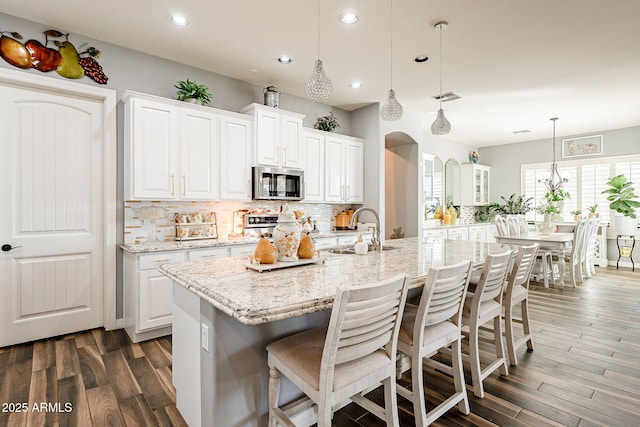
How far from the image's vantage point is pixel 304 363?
1414 mm

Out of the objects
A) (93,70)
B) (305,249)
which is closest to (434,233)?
(305,249)

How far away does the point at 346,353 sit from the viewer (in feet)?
4.39

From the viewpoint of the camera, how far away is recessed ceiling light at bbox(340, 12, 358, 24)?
2.81 meters

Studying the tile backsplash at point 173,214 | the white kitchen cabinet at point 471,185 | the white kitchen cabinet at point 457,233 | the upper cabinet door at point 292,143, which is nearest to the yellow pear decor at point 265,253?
the tile backsplash at point 173,214

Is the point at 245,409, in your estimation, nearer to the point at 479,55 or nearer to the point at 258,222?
the point at 258,222

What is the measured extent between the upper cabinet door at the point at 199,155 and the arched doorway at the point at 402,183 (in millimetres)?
3020

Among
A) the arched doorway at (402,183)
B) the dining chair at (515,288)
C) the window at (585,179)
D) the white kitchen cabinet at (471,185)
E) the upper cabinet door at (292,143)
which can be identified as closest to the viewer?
the dining chair at (515,288)

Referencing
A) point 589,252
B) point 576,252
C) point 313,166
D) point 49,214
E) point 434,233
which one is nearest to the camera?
point 49,214

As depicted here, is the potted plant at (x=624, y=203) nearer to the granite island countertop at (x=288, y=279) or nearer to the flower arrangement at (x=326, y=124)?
the flower arrangement at (x=326, y=124)

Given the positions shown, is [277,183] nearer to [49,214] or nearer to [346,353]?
[49,214]

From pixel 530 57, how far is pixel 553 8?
3.19 ft

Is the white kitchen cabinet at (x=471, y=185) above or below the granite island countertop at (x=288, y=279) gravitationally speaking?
above

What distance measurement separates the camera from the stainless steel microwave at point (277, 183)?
13.3 feet

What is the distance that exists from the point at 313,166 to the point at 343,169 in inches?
23.2
